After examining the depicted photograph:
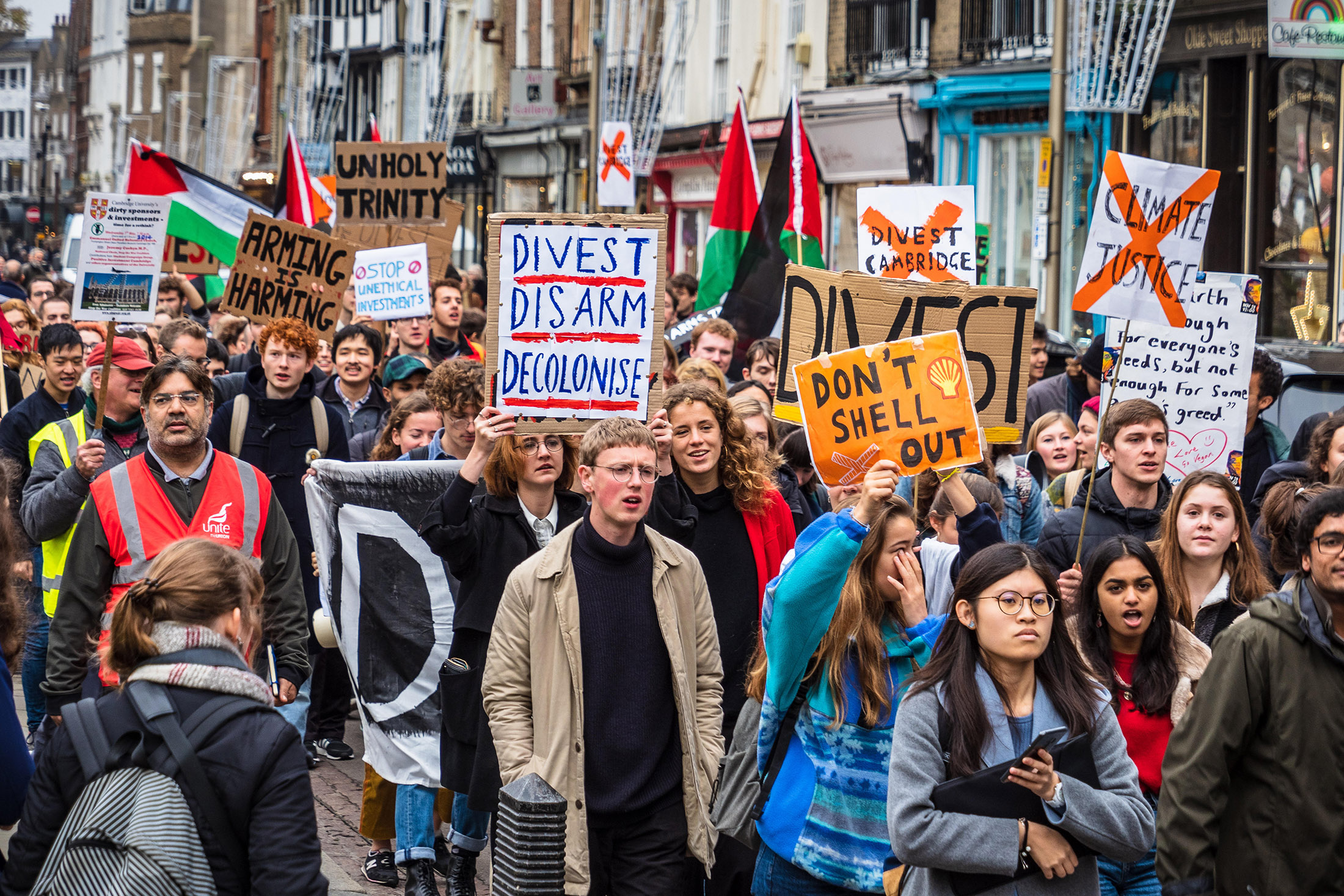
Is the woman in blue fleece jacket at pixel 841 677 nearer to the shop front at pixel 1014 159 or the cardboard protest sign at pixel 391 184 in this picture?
the cardboard protest sign at pixel 391 184

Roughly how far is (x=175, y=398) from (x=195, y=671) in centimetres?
249

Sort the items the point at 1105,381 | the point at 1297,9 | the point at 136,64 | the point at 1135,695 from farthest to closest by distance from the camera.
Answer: the point at 136,64, the point at 1297,9, the point at 1105,381, the point at 1135,695

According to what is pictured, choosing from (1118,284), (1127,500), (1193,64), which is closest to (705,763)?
(1127,500)

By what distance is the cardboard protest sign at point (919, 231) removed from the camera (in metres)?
9.33

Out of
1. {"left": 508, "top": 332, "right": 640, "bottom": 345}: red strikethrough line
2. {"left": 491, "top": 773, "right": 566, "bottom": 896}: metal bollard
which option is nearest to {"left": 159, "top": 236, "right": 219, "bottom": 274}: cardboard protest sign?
{"left": 508, "top": 332, "right": 640, "bottom": 345}: red strikethrough line

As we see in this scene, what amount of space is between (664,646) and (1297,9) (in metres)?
9.50

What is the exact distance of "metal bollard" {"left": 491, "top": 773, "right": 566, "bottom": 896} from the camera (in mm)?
4258

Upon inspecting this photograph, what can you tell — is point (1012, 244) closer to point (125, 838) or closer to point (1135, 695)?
point (1135, 695)

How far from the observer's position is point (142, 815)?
314 cm

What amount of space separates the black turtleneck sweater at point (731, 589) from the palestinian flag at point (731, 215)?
23.6 feet

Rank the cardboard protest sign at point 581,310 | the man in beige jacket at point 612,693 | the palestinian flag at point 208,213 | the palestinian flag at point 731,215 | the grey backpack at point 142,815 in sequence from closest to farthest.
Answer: the grey backpack at point 142,815 → the man in beige jacket at point 612,693 → the cardboard protest sign at point 581,310 → the palestinian flag at point 731,215 → the palestinian flag at point 208,213

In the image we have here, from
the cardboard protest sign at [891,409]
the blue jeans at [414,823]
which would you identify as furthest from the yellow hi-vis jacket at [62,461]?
the cardboard protest sign at [891,409]

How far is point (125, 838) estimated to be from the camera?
3.12 metres

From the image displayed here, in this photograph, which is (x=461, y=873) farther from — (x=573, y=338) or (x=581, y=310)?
(x=581, y=310)
